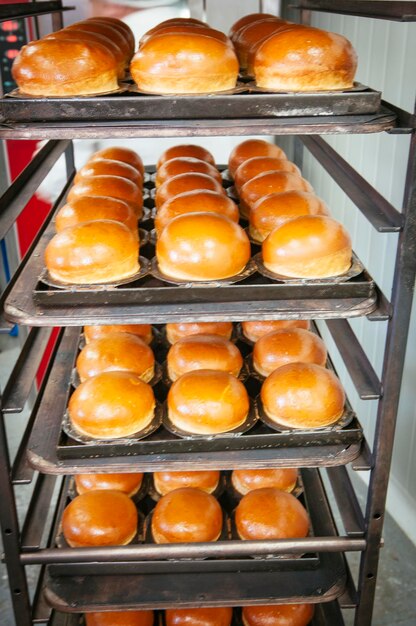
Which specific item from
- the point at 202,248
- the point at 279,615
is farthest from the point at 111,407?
the point at 279,615

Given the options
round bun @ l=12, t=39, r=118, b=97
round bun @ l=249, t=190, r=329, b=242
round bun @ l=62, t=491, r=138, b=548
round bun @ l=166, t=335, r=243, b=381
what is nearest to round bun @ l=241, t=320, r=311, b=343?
round bun @ l=166, t=335, r=243, b=381

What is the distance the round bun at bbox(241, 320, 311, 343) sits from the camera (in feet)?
7.40

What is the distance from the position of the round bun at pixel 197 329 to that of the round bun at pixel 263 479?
462mm

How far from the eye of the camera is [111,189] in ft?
7.24

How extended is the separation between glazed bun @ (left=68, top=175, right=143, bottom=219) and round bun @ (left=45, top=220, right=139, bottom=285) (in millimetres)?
392

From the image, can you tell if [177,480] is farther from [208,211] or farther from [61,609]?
[208,211]

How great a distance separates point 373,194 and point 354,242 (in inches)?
57.1

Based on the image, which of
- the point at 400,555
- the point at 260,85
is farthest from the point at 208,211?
the point at 400,555

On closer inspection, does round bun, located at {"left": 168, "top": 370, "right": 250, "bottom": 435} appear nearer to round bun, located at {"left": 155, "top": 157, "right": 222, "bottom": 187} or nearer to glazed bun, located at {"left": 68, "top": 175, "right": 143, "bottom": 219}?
glazed bun, located at {"left": 68, "top": 175, "right": 143, "bottom": 219}

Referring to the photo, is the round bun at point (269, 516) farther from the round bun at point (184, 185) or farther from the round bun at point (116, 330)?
the round bun at point (184, 185)

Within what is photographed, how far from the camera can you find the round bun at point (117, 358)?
6.68 feet

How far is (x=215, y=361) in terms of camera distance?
2.02m

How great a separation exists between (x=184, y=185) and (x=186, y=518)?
104cm

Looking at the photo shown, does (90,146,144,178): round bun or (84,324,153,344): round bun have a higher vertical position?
(90,146,144,178): round bun
